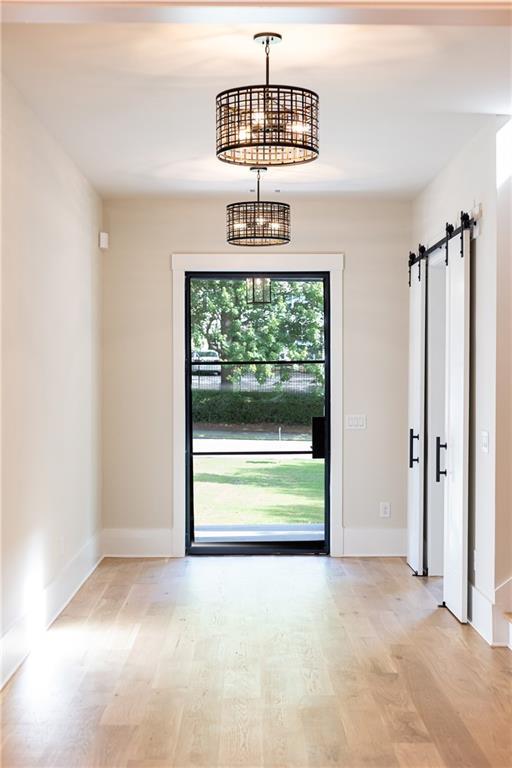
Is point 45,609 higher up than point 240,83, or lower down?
lower down

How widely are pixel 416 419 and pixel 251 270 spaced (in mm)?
1917

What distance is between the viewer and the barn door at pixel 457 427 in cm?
557

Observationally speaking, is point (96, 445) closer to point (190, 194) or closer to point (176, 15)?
point (190, 194)

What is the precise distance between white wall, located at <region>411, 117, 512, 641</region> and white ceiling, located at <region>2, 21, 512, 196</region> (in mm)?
253

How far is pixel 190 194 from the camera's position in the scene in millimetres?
7562

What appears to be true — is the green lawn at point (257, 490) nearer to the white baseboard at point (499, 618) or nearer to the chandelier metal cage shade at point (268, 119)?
the white baseboard at point (499, 618)

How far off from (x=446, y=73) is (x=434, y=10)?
1.40 m

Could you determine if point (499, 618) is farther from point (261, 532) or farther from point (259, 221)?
point (261, 532)

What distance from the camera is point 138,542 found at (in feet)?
25.5

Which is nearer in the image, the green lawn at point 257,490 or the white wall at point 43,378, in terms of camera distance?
the white wall at point 43,378

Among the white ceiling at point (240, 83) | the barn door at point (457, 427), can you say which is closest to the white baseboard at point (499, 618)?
the barn door at point (457, 427)

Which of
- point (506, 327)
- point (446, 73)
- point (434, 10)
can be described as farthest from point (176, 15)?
point (506, 327)

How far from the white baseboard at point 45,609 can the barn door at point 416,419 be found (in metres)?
2.54

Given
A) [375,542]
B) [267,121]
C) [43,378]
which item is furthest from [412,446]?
[267,121]
